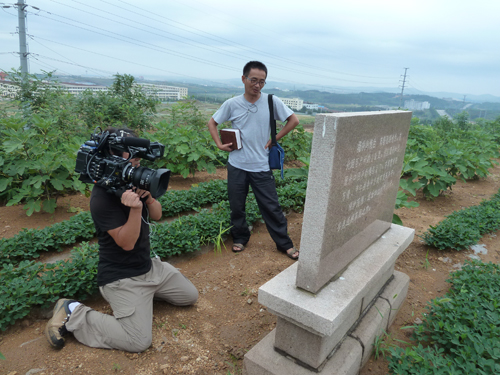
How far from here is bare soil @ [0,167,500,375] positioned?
82.5 inches

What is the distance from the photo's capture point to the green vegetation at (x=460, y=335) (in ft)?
6.14

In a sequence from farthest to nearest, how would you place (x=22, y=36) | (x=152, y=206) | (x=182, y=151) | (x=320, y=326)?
(x=22, y=36) → (x=182, y=151) → (x=152, y=206) → (x=320, y=326)

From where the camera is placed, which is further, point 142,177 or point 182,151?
point 182,151

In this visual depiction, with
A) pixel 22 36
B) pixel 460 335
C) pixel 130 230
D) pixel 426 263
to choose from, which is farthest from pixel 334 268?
pixel 22 36

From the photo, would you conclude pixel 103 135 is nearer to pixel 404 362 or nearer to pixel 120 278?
pixel 120 278

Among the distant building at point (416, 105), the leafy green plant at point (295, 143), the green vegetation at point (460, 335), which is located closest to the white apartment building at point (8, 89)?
the leafy green plant at point (295, 143)

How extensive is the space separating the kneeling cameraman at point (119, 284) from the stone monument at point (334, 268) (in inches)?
32.1

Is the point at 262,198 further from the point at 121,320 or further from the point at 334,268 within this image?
the point at 121,320

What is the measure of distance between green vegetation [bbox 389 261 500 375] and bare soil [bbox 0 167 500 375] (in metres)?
0.25

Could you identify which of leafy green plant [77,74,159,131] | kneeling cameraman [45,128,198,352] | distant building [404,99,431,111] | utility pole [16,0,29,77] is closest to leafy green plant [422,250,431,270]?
kneeling cameraman [45,128,198,352]

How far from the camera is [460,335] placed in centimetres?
211

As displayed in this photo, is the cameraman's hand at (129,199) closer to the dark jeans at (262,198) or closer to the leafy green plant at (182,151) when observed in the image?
the dark jeans at (262,198)

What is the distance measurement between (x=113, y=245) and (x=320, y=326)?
145 centimetres

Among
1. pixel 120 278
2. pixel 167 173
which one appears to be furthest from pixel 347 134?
pixel 120 278
